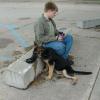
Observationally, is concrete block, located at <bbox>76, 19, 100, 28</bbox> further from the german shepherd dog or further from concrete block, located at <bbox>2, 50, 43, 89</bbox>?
concrete block, located at <bbox>2, 50, 43, 89</bbox>

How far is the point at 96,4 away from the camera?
43.1ft

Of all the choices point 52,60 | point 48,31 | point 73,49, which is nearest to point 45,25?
point 48,31

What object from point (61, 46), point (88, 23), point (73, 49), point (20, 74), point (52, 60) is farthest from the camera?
point (88, 23)

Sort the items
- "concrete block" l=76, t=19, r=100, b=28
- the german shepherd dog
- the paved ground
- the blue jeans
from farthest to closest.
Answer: "concrete block" l=76, t=19, r=100, b=28, the blue jeans, the german shepherd dog, the paved ground

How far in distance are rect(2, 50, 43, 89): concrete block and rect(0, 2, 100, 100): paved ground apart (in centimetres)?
10

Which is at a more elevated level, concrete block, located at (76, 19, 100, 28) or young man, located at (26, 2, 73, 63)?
young man, located at (26, 2, 73, 63)

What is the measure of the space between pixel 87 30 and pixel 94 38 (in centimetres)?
88

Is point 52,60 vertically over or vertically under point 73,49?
over

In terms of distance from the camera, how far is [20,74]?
475 centimetres

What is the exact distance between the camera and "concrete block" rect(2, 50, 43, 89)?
4785 millimetres

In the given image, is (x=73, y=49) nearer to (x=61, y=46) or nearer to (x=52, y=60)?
(x=61, y=46)

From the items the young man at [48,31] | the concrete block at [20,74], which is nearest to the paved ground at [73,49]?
the concrete block at [20,74]

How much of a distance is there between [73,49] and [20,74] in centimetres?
230

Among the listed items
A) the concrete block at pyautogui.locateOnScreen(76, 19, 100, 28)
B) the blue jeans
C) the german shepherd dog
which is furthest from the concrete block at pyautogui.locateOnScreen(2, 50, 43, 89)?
the concrete block at pyautogui.locateOnScreen(76, 19, 100, 28)
